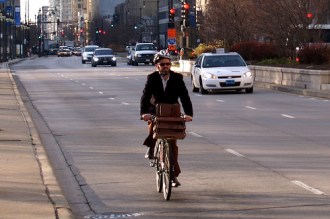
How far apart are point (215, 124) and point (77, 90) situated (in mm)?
18670

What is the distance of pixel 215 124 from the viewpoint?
22.5 m

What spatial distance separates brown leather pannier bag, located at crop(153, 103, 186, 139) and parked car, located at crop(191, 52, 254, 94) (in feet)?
78.9

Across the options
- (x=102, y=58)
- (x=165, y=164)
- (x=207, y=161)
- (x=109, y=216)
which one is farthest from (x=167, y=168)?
(x=102, y=58)

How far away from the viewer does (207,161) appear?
50.4 feet

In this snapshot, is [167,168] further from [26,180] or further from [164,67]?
[26,180]

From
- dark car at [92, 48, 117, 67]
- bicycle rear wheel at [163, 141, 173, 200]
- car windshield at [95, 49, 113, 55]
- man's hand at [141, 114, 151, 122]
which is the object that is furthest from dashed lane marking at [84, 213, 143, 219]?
car windshield at [95, 49, 113, 55]

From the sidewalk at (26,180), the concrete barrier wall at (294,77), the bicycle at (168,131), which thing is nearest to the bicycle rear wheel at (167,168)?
the bicycle at (168,131)

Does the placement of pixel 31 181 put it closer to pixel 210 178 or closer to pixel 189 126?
pixel 210 178

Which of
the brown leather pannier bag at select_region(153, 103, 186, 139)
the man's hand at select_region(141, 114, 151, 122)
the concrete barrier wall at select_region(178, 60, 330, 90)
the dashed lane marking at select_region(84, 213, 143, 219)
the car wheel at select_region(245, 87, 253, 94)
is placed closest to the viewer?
the dashed lane marking at select_region(84, 213, 143, 219)

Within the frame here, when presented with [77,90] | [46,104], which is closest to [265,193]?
[46,104]

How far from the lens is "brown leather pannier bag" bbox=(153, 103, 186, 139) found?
36.7ft

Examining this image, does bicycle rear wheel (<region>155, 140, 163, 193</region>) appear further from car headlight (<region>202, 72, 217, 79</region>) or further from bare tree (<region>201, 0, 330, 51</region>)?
bare tree (<region>201, 0, 330, 51</region>)

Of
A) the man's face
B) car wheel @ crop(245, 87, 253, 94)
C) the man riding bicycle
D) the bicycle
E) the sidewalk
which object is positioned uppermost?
the man's face

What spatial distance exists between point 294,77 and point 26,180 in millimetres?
26348
